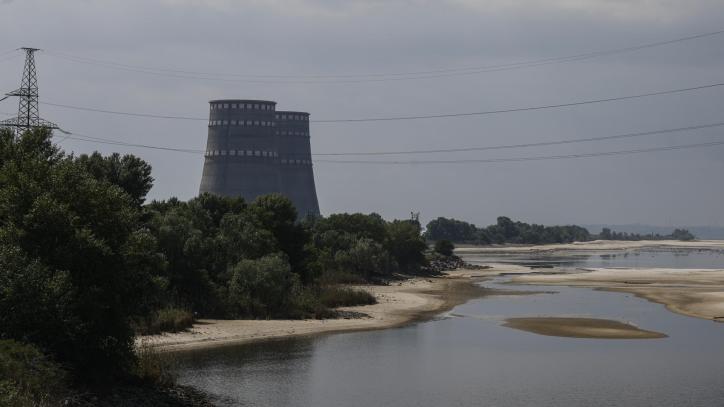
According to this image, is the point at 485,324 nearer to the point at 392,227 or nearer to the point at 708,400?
the point at 708,400

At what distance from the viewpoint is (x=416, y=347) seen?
1860 inches

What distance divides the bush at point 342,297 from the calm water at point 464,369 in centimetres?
881

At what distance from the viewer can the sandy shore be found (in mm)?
44628

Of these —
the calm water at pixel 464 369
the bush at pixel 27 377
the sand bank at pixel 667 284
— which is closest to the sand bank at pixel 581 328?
the calm water at pixel 464 369

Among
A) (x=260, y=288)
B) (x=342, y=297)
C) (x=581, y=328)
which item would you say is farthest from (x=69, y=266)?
(x=342, y=297)

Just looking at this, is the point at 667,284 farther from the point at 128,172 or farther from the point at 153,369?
the point at 153,369

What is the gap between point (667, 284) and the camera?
9844cm

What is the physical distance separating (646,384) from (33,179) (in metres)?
24.9

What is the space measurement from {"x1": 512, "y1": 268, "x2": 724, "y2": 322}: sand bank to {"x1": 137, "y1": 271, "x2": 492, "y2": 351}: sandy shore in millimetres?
16183

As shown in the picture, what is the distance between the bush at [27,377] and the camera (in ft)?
75.1

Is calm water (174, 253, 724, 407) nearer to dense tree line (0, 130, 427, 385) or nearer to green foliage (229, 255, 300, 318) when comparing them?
dense tree line (0, 130, 427, 385)

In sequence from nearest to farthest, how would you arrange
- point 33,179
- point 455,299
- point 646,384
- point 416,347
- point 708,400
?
point 33,179 → point 708,400 → point 646,384 → point 416,347 → point 455,299

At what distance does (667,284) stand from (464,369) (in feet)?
211

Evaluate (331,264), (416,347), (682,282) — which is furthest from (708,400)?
(682,282)
